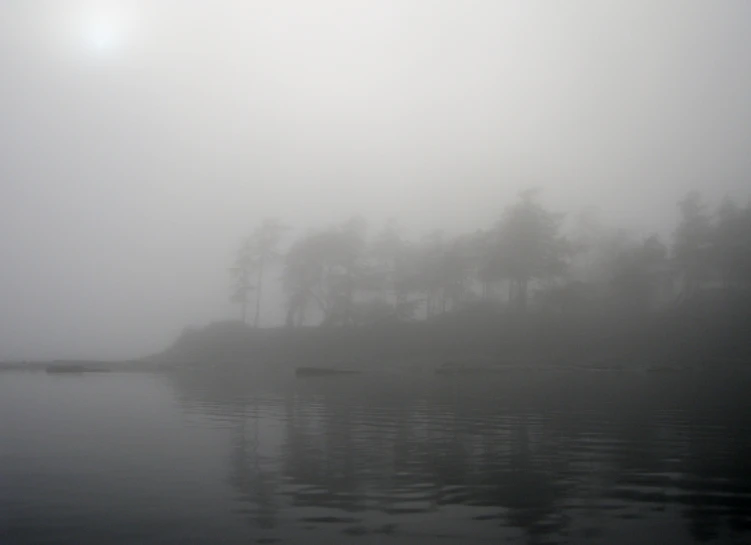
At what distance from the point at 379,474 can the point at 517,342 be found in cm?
5452

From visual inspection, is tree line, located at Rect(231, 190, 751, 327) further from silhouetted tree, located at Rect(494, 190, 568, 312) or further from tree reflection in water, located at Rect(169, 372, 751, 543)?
tree reflection in water, located at Rect(169, 372, 751, 543)

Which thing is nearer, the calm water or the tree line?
the calm water

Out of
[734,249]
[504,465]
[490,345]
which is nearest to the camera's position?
[504,465]

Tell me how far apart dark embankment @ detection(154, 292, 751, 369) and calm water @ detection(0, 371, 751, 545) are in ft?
115

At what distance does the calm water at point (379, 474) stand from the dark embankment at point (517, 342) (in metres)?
35.0

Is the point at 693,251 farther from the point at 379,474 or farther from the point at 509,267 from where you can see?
the point at 379,474

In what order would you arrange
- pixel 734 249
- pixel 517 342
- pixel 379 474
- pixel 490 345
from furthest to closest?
pixel 734 249 < pixel 490 345 < pixel 517 342 < pixel 379 474

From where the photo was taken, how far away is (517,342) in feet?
216

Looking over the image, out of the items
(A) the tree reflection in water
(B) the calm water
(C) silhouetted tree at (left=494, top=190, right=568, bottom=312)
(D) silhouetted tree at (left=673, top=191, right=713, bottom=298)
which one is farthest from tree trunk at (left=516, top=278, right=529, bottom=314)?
(B) the calm water

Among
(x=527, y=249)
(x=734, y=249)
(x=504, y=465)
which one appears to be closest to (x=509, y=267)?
(x=527, y=249)

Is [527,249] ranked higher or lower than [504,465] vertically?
higher

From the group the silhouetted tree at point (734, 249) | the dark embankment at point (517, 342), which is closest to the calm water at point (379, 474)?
the dark embankment at point (517, 342)

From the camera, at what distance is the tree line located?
244 ft

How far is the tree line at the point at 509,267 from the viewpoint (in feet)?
244
